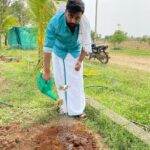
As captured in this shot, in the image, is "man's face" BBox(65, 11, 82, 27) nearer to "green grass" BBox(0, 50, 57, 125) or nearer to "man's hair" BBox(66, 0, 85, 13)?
"man's hair" BBox(66, 0, 85, 13)

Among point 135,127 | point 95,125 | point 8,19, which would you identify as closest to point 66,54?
point 95,125

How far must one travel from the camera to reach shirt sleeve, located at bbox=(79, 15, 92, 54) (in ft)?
13.5

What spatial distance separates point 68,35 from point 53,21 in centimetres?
27

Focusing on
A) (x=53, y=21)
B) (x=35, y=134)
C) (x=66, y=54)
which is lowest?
(x=35, y=134)

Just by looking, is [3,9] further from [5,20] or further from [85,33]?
[85,33]

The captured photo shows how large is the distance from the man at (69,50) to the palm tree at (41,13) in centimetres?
407

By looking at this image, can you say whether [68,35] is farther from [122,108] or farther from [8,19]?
[8,19]

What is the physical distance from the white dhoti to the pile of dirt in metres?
0.25

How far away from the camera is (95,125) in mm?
4449

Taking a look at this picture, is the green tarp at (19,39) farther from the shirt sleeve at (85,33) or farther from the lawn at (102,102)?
the shirt sleeve at (85,33)

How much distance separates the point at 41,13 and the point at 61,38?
457 cm

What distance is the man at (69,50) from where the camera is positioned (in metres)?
4.06

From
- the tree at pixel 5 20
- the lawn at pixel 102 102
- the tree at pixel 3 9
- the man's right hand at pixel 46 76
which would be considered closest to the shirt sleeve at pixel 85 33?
the man's right hand at pixel 46 76

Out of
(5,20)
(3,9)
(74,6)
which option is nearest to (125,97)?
(74,6)
